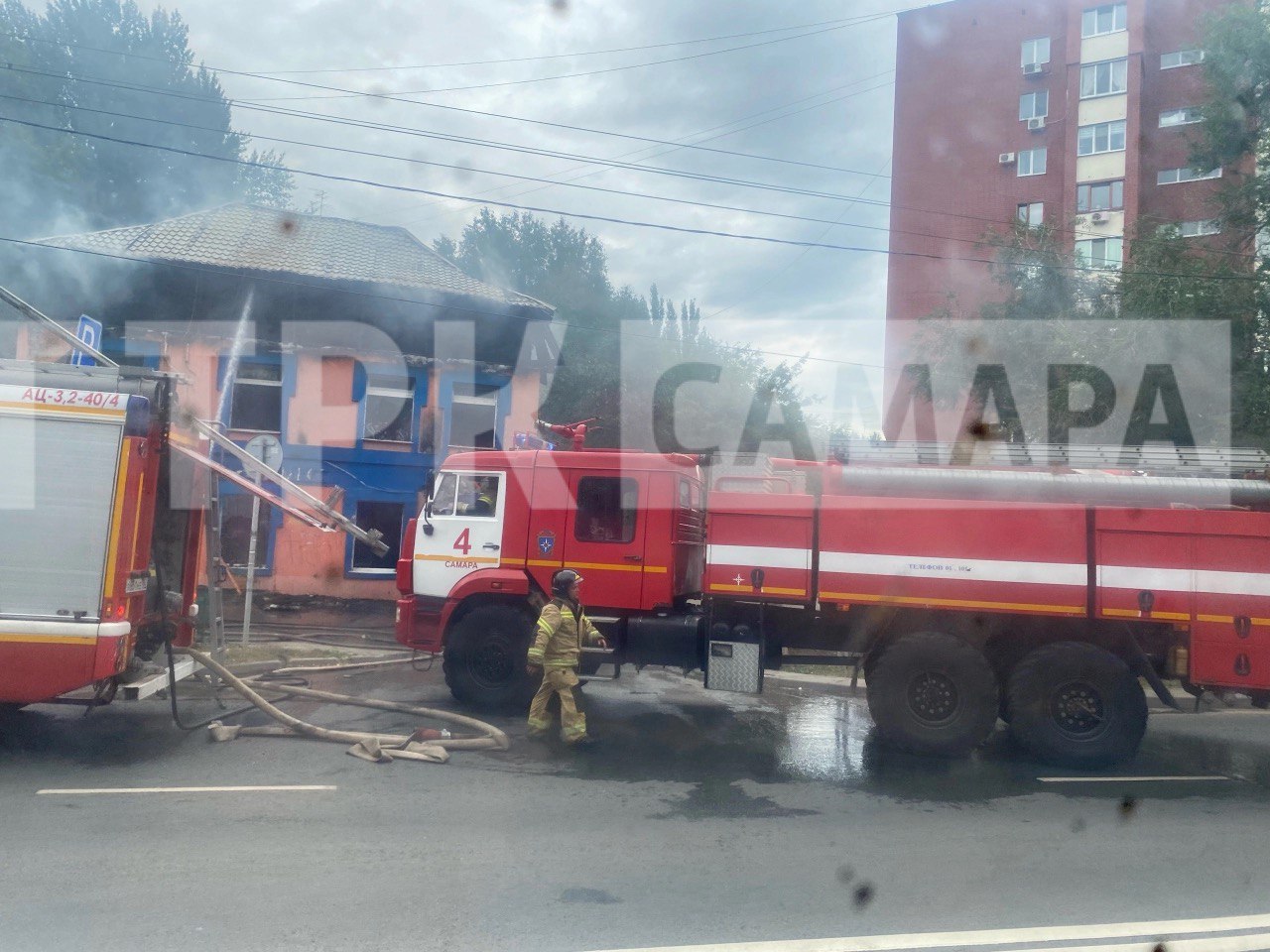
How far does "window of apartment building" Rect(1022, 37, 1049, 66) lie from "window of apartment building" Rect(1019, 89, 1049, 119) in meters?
1.08

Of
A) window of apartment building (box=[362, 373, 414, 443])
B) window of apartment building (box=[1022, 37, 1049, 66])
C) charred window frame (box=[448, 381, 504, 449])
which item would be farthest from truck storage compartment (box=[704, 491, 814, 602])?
window of apartment building (box=[1022, 37, 1049, 66])

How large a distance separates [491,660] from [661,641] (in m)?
1.71

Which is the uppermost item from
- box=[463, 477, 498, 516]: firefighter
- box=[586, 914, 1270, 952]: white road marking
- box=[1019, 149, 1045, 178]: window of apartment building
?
box=[1019, 149, 1045, 178]: window of apartment building

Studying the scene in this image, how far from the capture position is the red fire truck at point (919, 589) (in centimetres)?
800

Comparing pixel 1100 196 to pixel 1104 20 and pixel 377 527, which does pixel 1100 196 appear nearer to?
pixel 1104 20

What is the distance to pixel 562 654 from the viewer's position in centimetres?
814

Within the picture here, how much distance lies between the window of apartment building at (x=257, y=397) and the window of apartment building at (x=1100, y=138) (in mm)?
28036

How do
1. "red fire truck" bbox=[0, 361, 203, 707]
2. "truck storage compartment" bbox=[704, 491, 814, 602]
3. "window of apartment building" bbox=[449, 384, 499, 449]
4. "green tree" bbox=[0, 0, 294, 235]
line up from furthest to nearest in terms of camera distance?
"green tree" bbox=[0, 0, 294, 235] < "window of apartment building" bbox=[449, 384, 499, 449] < "truck storage compartment" bbox=[704, 491, 814, 602] < "red fire truck" bbox=[0, 361, 203, 707]

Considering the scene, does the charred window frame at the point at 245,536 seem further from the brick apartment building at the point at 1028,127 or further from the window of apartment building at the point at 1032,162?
the window of apartment building at the point at 1032,162

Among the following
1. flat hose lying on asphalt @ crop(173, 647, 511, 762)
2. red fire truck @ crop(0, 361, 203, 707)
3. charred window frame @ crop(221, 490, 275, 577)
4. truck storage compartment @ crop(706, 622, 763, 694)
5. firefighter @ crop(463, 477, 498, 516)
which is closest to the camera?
red fire truck @ crop(0, 361, 203, 707)

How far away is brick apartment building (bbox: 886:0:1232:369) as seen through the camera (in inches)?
1240

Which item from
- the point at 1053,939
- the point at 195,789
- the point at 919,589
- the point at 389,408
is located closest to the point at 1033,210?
the point at 389,408

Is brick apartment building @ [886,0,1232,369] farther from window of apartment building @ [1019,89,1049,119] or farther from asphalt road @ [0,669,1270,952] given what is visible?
asphalt road @ [0,669,1270,952]

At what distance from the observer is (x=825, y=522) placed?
854 centimetres
